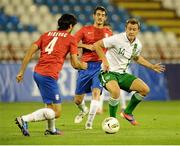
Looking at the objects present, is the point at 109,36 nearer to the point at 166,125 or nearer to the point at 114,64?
the point at 114,64

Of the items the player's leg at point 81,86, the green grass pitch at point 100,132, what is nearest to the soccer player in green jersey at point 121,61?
the green grass pitch at point 100,132

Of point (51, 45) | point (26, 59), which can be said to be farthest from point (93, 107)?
point (26, 59)

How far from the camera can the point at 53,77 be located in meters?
11.3

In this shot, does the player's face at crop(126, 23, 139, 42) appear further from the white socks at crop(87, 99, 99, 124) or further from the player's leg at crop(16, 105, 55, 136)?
the player's leg at crop(16, 105, 55, 136)

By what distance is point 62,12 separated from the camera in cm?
2955

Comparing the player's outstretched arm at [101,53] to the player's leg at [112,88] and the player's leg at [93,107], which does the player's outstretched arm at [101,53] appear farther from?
the player's leg at [93,107]

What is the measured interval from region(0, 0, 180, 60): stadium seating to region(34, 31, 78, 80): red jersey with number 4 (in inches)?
575

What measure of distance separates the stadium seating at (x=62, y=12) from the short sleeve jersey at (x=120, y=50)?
512 inches

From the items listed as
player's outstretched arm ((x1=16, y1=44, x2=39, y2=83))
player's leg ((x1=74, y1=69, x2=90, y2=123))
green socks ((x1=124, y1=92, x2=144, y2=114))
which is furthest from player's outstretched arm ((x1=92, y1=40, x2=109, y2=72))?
player's outstretched arm ((x1=16, y1=44, x2=39, y2=83))

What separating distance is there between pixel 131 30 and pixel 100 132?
208 centimetres

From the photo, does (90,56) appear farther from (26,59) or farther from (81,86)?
(26,59)

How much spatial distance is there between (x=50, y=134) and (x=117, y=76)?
84.0 inches

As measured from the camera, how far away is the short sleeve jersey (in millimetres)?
12739

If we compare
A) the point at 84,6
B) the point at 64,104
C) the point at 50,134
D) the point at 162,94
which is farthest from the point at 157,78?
the point at 50,134
